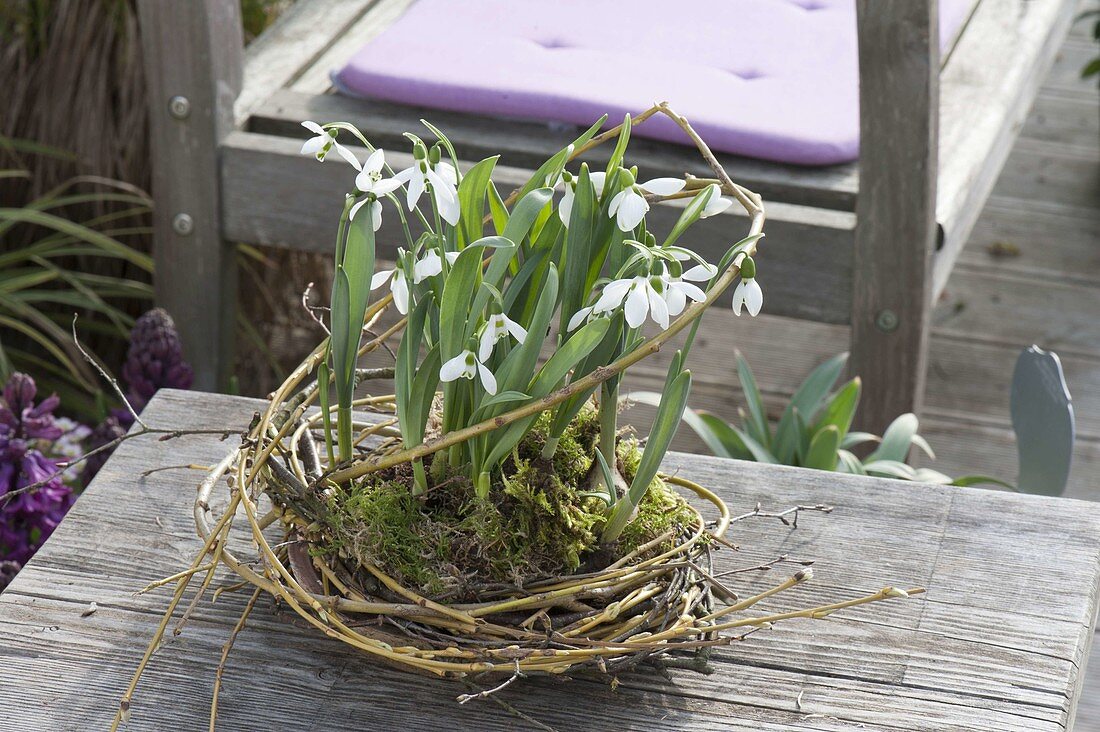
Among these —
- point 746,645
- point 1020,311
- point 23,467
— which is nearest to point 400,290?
point 746,645

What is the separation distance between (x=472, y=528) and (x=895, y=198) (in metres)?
0.86

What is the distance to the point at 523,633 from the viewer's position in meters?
0.65

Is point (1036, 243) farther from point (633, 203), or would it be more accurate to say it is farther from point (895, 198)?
point (633, 203)

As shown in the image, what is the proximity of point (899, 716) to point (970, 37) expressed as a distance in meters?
1.39

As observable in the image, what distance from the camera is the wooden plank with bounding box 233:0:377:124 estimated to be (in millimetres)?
1673

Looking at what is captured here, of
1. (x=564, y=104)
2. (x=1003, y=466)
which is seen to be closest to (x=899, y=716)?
(x=564, y=104)

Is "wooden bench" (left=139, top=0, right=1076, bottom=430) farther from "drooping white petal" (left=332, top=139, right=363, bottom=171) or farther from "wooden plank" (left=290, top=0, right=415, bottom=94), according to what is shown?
"drooping white petal" (left=332, top=139, right=363, bottom=171)

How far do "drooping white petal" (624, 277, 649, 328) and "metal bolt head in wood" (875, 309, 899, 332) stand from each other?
920mm

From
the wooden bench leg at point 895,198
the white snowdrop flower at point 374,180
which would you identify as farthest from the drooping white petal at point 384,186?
the wooden bench leg at point 895,198

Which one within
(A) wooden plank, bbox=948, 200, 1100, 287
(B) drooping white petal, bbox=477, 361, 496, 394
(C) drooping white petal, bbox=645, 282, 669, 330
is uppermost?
(C) drooping white petal, bbox=645, 282, 669, 330

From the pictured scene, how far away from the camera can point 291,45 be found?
183 centimetres

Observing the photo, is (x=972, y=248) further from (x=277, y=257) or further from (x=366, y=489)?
(x=366, y=489)

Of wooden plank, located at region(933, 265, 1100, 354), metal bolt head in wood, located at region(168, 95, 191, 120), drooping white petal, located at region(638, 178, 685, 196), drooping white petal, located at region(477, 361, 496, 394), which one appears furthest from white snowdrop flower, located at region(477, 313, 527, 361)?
wooden plank, located at region(933, 265, 1100, 354)

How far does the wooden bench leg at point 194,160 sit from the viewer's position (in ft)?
4.94
